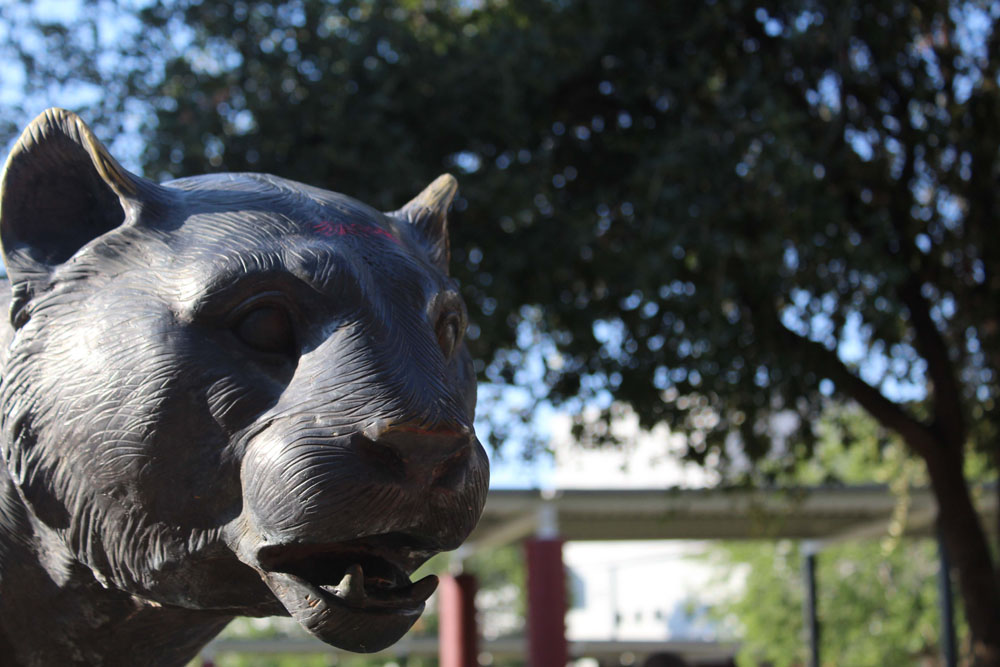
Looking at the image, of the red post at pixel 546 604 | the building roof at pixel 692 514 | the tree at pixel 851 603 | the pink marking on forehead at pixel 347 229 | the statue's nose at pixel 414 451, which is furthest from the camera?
the tree at pixel 851 603

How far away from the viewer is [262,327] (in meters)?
1.41

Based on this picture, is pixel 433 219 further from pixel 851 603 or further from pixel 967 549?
pixel 851 603

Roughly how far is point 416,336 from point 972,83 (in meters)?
9.07

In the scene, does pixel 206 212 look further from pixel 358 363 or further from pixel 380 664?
pixel 380 664

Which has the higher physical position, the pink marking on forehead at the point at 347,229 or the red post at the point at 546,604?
the pink marking on forehead at the point at 347,229

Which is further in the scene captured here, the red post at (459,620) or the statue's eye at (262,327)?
the red post at (459,620)

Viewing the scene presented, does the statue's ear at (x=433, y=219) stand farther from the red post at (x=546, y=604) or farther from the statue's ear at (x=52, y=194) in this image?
the red post at (x=546, y=604)

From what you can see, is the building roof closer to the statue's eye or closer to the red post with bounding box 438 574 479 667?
the red post with bounding box 438 574 479 667

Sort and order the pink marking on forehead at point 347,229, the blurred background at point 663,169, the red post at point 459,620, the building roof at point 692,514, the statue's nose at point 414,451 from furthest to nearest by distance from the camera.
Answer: the building roof at point 692,514, the red post at point 459,620, the blurred background at point 663,169, the pink marking on forehead at point 347,229, the statue's nose at point 414,451

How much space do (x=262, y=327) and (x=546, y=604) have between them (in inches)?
522

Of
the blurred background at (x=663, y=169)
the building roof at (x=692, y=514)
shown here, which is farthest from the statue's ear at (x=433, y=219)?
the building roof at (x=692, y=514)

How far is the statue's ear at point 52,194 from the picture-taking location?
4.93 feet

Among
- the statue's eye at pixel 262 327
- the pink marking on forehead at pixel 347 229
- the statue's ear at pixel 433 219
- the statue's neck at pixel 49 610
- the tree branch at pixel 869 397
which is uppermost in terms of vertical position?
the tree branch at pixel 869 397

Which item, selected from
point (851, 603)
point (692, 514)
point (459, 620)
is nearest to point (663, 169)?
point (459, 620)
